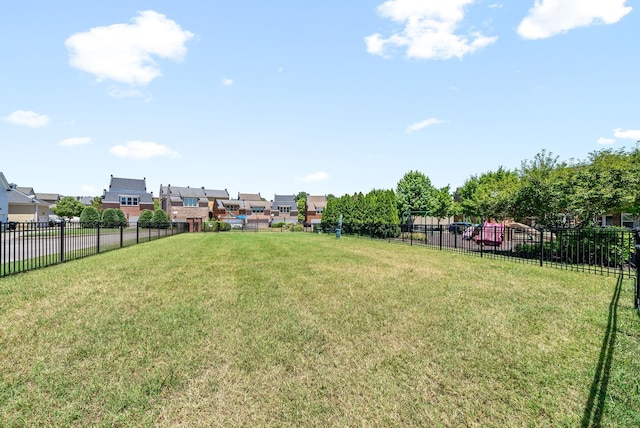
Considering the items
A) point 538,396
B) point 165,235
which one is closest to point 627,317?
point 538,396

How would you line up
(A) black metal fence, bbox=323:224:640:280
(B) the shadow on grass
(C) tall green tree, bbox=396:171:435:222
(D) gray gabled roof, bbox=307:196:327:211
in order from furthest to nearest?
(D) gray gabled roof, bbox=307:196:327:211 → (C) tall green tree, bbox=396:171:435:222 → (A) black metal fence, bbox=323:224:640:280 → (B) the shadow on grass

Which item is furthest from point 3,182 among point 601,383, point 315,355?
point 601,383

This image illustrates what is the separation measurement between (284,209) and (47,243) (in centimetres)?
7409

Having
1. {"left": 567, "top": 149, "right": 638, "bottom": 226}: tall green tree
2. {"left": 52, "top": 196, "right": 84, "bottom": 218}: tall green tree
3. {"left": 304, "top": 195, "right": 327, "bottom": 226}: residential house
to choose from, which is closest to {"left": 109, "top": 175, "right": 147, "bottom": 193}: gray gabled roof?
{"left": 52, "top": 196, "right": 84, "bottom": 218}: tall green tree

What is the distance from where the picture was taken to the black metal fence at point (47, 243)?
27.6 ft

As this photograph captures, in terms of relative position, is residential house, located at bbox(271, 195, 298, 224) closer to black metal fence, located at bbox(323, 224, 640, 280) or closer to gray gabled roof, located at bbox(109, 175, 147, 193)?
gray gabled roof, located at bbox(109, 175, 147, 193)

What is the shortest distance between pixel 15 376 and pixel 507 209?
18.0 metres

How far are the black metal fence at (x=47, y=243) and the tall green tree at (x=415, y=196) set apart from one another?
42.5 m

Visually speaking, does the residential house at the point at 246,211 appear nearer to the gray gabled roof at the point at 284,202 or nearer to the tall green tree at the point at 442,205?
the gray gabled roof at the point at 284,202

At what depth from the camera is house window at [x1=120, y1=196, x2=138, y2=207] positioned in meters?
59.5

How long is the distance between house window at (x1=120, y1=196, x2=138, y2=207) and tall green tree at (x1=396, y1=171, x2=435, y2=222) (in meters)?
48.7

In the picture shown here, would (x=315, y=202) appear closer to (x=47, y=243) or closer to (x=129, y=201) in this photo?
(x=129, y=201)

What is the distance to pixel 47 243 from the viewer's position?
9.88m

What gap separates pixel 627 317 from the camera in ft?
17.3
